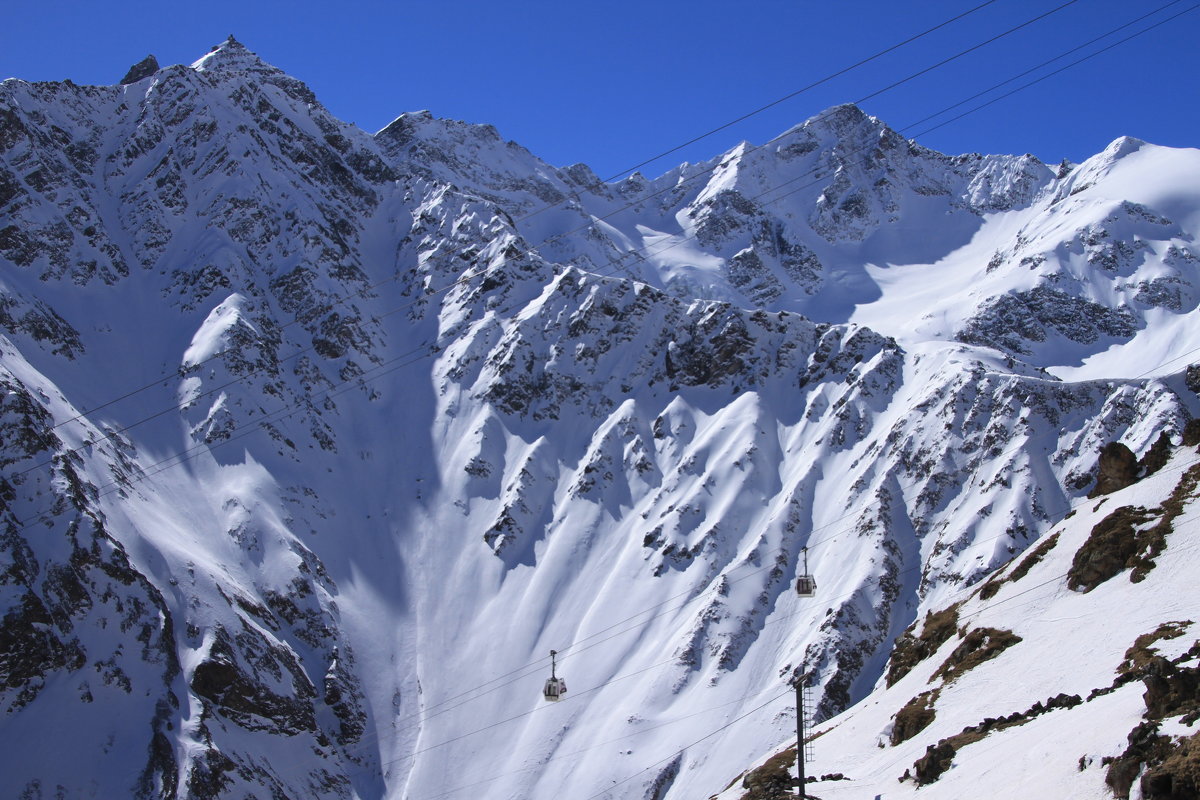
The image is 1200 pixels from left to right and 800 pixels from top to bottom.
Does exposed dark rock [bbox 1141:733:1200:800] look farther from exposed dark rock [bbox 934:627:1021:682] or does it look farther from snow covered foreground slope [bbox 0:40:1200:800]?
snow covered foreground slope [bbox 0:40:1200:800]

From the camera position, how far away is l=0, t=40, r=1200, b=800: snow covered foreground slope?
111m

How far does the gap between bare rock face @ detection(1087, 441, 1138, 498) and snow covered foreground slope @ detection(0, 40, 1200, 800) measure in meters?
54.7

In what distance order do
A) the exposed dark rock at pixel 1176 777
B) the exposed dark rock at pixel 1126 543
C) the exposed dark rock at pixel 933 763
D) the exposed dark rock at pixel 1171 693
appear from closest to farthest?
the exposed dark rock at pixel 1176 777 < the exposed dark rock at pixel 1171 693 < the exposed dark rock at pixel 933 763 < the exposed dark rock at pixel 1126 543

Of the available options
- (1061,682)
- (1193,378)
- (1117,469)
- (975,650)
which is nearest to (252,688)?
(975,650)

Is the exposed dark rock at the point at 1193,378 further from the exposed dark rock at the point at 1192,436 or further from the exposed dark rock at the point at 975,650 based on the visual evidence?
the exposed dark rock at the point at 975,650

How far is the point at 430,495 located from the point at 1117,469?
114 m

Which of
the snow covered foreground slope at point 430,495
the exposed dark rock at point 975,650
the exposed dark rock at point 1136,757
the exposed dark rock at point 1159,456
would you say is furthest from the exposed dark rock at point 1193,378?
the exposed dark rock at point 1136,757

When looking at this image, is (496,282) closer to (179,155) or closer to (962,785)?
(179,155)

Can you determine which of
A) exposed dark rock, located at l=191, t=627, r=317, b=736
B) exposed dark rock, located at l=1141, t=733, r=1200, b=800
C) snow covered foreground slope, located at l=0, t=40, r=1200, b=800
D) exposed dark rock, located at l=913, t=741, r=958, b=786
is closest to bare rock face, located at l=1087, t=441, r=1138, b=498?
exposed dark rock, located at l=913, t=741, r=958, b=786

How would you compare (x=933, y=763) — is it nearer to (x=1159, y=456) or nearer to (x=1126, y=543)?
(x=1126, y=543)

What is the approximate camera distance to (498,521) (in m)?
153

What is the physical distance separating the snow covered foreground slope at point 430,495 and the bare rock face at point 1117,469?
179 ft

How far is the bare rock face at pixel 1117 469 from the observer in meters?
64.4

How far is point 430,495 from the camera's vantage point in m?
161
